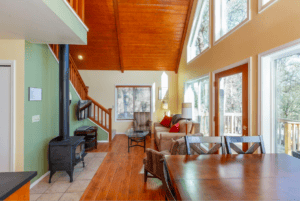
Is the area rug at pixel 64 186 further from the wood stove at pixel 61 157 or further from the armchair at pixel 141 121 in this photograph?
the armchair at pixel 141 121

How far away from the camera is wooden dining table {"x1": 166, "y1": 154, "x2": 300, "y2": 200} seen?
947 millimetres

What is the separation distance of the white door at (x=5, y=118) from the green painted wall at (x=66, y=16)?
1.29m

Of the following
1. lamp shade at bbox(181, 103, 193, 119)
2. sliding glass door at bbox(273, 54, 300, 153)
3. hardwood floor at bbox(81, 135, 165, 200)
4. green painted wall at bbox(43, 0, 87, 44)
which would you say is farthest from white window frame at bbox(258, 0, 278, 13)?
hardwood floor at bbox(81, 135, 165, 200)

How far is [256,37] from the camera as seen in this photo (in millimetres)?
2365

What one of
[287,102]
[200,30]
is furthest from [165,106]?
[287,102]

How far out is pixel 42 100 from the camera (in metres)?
3.09

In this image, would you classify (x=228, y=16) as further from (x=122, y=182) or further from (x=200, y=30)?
(x=122, y=182)

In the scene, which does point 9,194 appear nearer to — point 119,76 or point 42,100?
point 42,100

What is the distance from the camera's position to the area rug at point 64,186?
96.6 inches

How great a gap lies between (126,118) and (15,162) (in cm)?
473

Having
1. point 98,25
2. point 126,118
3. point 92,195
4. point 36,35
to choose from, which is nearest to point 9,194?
point 92,195

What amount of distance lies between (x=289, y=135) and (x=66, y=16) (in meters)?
3.24

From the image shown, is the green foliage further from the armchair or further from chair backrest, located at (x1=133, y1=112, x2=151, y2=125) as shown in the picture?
chair backrest, located at (x1=133, y1=112, x2=151, y2=125)

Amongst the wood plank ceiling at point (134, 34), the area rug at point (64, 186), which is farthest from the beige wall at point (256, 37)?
the area rug at point (64, 186)
